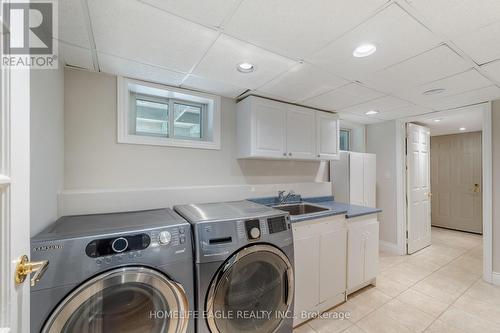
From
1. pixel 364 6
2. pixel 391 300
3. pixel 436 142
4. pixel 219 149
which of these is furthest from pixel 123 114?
pixel 436 142

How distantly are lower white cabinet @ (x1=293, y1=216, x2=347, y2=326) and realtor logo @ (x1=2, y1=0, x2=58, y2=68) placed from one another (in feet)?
5.92

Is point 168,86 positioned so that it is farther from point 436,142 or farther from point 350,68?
point 436,142

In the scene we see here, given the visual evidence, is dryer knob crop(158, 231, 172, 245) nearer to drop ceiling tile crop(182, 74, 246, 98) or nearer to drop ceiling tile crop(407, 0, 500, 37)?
drop ceiling tile crop(182, 74, 246, 98)

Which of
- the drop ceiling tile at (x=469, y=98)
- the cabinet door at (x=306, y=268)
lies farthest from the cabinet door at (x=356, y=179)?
the cabinet door at (x=306, y=268)

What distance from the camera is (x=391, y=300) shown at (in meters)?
2.17

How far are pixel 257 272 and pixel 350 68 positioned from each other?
1.74m

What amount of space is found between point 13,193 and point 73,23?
116cm

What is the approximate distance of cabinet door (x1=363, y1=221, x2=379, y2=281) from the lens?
2.31m

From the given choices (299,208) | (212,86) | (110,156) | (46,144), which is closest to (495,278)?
(299,208)

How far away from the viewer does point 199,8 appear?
1103 millimetres

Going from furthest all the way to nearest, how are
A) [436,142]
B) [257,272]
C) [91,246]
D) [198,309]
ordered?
[436,142]
[257,272]
[198,309]
[91,246]

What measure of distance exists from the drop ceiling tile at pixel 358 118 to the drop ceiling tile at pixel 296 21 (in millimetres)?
1895

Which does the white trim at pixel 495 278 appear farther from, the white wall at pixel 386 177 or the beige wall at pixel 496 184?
the white wall at pixel 386 177

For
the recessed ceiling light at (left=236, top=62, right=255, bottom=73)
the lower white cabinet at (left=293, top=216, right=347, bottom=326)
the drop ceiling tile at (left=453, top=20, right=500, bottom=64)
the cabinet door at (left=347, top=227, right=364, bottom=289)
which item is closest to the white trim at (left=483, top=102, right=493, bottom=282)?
the drop ceiling tile at (left=453, top=20, right=500, bottom=64)
